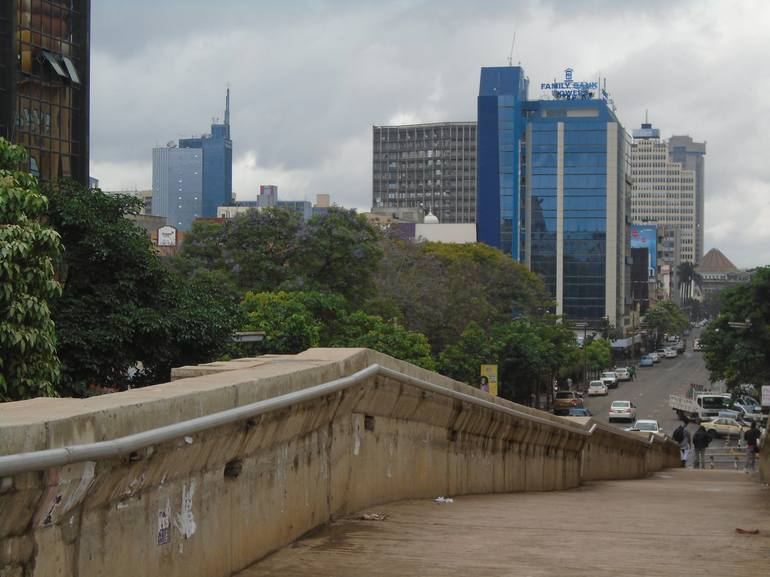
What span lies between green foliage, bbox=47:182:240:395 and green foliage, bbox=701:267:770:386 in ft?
A: 120

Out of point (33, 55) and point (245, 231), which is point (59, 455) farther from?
point (245, 231)

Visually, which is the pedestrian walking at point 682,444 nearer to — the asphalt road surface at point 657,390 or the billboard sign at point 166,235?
the asphalt road surface at point 657,390

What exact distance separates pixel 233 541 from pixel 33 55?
128 ft

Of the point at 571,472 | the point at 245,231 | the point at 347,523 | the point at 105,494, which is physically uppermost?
the point at 245,231

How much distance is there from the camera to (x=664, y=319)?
159 metres

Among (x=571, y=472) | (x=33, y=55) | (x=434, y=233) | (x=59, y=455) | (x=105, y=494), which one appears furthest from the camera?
(x=434, y=233)

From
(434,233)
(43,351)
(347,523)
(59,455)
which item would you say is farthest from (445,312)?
(434,233)

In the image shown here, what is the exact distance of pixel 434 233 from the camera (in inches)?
Result: 5782

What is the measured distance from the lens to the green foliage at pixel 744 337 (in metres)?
52.4

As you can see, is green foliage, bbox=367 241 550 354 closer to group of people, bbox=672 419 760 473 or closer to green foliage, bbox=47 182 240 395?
group of people, bbox=672 419 760 473

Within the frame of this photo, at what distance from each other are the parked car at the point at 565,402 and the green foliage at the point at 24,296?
48986 millimetres

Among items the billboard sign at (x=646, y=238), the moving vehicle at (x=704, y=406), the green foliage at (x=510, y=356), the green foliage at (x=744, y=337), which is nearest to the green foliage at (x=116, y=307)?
the green foliage at (x=510, y=356)

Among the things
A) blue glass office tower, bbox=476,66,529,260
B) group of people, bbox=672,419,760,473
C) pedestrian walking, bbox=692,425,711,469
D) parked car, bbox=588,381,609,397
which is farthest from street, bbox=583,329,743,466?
blue glass office tower, bbox=476,66,529,260

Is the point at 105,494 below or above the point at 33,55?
below
